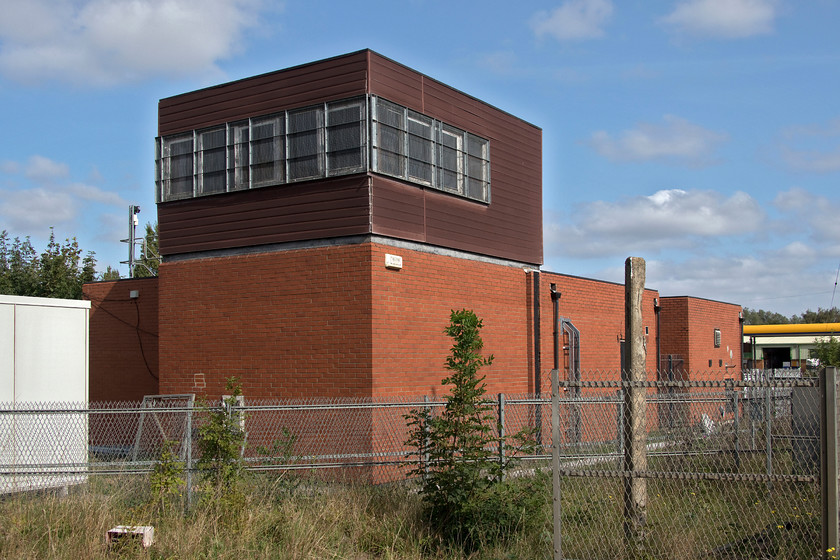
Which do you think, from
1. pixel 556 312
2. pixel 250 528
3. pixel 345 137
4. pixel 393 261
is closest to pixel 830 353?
pixel 556 312

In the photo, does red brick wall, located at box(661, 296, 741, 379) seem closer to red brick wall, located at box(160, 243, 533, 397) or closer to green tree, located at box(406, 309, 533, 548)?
red brick wall, located at box(160, 243, 533, 397)

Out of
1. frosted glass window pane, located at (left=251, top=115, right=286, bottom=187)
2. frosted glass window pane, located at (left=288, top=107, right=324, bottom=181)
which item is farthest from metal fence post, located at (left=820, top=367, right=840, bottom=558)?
frosted glass window pane, located at (left=251, top=115, right=286, bottom=187)

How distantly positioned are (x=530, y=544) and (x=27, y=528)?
16.7 feet

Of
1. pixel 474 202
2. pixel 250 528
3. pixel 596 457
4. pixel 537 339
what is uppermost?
pixel 474 202

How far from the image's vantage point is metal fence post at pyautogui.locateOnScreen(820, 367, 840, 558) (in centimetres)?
626

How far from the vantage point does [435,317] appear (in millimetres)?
14820

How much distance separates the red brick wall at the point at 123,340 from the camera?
17641 millimetres

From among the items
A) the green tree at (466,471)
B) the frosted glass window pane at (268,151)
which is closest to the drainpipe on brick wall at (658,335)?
the frosted glass window pane at (268,151)

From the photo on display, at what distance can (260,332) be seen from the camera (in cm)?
1463

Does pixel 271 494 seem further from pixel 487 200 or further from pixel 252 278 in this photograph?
pixel 487 200

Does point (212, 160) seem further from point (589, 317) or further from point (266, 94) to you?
point (589, 317)

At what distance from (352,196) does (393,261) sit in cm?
133

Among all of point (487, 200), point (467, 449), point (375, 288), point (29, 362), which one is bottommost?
point (467, 449)

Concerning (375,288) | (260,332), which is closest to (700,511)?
(375,288)
